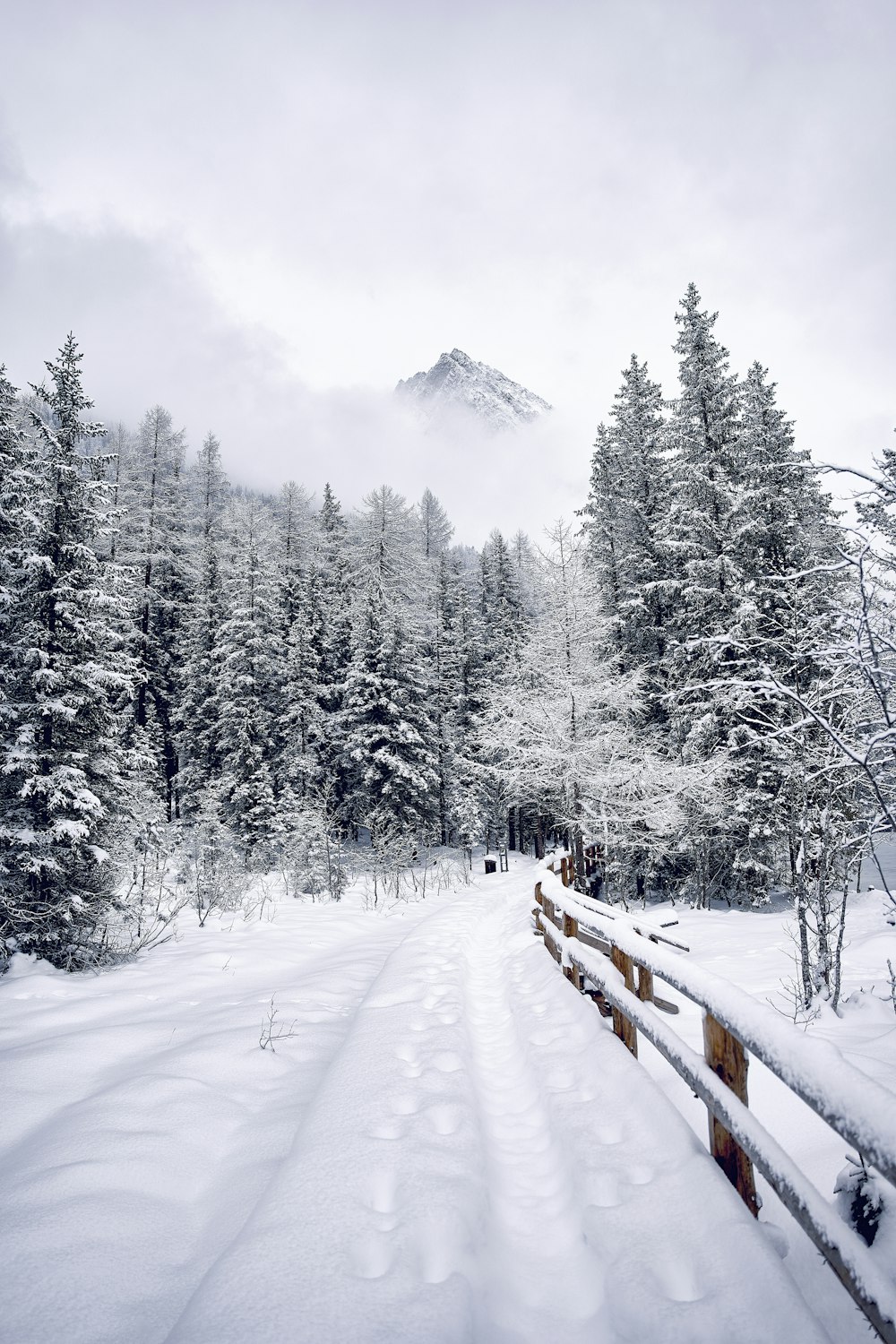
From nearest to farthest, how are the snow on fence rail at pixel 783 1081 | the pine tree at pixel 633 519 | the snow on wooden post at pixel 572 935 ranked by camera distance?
the snow on fence rail at pixel 783 1081
the snow on wooden post at pixel 572 935
the pine tree at pixel 633 519

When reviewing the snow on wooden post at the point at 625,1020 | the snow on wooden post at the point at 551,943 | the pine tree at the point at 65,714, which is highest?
the pine tree at the point at 65,714

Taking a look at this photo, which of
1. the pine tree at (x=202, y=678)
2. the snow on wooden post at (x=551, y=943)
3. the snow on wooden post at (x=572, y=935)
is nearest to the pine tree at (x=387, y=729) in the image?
the pine tree at (x=202, y=678)

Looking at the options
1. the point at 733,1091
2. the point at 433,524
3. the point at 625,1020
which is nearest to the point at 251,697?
the point at 625,1020

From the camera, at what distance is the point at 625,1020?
14.1 ft

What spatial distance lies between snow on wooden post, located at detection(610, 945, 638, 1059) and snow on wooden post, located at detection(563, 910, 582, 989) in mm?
1433

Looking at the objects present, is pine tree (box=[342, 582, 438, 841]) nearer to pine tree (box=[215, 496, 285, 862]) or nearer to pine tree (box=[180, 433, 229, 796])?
pine tree (box=[215, 496, 285, 862])

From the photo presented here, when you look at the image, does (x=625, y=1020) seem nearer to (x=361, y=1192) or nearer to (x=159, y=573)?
(x=361, y=1192)

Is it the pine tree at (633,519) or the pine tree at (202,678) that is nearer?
the pine tree at (633,519)

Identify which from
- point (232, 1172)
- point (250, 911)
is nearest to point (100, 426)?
point (250, 911)

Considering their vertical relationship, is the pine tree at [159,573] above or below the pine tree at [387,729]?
above

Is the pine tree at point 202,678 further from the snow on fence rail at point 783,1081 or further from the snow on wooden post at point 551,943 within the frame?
the snow on fence rail at point 783,1081

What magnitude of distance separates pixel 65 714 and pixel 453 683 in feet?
90.0

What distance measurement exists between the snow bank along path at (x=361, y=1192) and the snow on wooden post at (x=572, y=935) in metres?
0.56

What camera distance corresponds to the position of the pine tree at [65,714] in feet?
29.9
